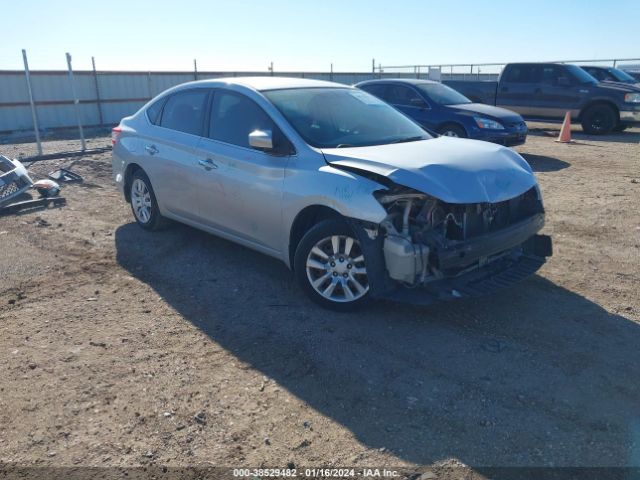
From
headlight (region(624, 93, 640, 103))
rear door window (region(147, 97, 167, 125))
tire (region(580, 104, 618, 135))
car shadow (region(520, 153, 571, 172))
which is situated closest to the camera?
rear door window (region(147, 97, 167, 125))

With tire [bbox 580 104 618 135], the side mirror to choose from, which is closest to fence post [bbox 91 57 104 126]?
tire [bbox 580 104 618 135]

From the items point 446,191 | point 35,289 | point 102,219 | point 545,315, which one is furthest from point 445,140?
point 102,219

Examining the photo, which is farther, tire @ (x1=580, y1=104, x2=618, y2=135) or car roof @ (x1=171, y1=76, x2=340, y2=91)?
tire @ (x1=580, y1=104, x2=618, y2=135)

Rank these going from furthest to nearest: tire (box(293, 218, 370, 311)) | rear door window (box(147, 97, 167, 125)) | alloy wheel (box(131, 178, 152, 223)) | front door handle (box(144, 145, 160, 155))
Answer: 1. alloy wheel (box(131, 178, 152, 223))
2. rear door window (box(147, 97, 167, 125))
3. front door handle (box(144, 145, 160, 155))
4. tire (box(293, 218, 370, 311))

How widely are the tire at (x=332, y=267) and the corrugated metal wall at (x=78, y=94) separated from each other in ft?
54.0

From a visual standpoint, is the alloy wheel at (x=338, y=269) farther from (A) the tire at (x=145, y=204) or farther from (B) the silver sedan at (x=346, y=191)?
(A) the tire at (x=145, y=204)

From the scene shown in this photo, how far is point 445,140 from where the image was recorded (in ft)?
17.4

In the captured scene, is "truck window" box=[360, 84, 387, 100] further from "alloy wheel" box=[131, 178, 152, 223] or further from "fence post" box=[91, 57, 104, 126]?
"fence post" box=[91, 57, 104, 126]

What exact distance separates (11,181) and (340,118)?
5.41 metres

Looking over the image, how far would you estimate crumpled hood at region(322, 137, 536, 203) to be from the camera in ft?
13.4

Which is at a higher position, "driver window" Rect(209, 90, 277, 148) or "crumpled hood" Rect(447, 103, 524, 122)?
"driver window" Rect(209, 90, 277, 148)

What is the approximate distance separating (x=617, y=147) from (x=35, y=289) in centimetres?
1307

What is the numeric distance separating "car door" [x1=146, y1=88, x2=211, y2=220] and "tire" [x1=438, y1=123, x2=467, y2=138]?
658 cm

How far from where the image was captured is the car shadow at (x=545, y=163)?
A: 10.7 metres
